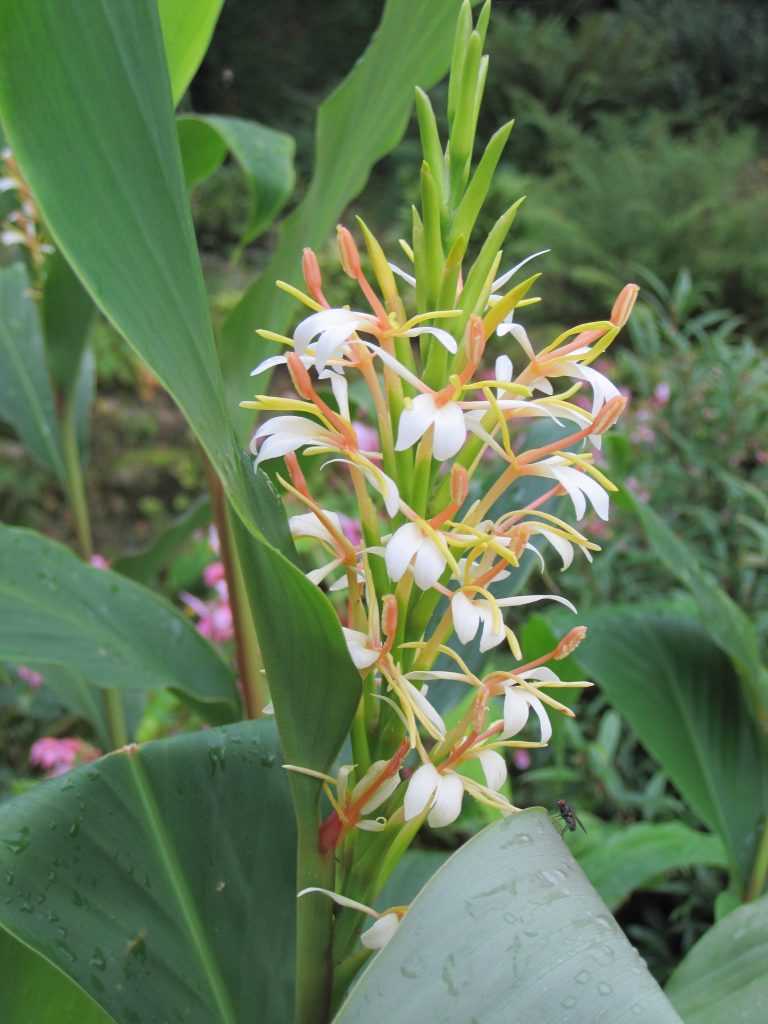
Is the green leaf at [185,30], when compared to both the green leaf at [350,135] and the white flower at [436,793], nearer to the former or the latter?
the green leaf at [350,135]

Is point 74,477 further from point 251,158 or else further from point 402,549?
point 402,549

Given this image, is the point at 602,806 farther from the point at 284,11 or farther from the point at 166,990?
the point at 284,11

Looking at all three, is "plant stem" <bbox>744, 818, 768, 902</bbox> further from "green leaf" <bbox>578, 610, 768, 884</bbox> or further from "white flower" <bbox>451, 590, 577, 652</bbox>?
"white flower" <bbox>451, 590, 577, 652</bbox>

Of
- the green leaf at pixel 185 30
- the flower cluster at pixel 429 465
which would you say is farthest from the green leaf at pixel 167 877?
the green leaf at pixel 185 30

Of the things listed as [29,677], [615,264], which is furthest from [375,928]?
[615,264]

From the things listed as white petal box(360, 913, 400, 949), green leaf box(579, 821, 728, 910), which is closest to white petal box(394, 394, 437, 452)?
white petal box(360, 913, 400, 949)

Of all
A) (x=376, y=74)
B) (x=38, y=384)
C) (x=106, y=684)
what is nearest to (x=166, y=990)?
(x=106, y=684)

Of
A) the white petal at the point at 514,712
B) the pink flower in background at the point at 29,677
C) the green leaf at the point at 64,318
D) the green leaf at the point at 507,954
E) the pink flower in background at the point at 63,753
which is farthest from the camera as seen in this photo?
the pink flower in background at the point at 29,677
